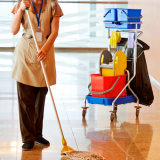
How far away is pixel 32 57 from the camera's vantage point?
252cm

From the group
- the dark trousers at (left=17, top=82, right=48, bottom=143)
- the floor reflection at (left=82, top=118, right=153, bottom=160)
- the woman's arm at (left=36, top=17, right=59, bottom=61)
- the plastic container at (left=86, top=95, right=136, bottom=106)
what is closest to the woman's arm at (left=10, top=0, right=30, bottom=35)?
the woman's arm at (left=36, top=17, right=59, bottom=61)

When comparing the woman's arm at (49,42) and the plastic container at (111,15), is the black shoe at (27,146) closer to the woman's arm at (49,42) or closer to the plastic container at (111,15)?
the woman's arm at (49,42)

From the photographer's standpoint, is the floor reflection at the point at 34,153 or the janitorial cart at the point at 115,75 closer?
the floor reflection at the point at 34,153

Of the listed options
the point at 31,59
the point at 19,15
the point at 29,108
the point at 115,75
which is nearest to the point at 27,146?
the point at 29,108

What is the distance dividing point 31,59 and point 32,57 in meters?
0.02

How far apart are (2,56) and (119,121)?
18.9 feet

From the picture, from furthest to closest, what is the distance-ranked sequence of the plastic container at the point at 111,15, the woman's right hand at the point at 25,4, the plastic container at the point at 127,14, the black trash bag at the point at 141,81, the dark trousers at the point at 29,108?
the black trash bag at the point at 141,81 → the plastic container at the point at 111,15 → the plastic container at the point at 127,14 → the dark trousers at the point at 29,108 → the woman's right hand at the point at 25,4

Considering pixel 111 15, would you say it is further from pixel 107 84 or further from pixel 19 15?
pixel 19 15

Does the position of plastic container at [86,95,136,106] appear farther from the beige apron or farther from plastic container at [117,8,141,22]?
the beige apron

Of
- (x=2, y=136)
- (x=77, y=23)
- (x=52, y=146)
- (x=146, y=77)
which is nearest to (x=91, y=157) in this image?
(x=52, y=146)

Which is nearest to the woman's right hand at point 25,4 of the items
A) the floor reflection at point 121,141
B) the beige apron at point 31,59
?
the beige apron at point 31,59

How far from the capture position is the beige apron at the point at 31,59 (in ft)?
8.12

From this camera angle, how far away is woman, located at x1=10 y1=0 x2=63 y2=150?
2.45 m

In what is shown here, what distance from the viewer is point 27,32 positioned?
2482 mm
